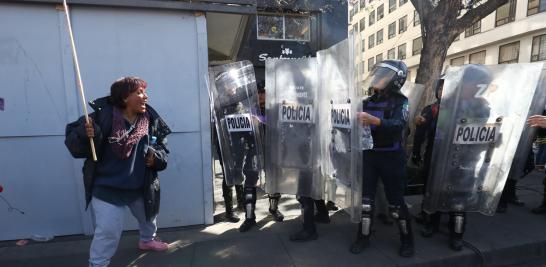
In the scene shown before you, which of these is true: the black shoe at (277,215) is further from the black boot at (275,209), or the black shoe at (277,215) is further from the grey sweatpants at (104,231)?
the grey sweatpants at (104,231)

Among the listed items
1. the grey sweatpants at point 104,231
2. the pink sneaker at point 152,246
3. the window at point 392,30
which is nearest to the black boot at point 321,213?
the pink sneaker at point 152,246

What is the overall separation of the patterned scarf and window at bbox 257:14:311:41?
953cm

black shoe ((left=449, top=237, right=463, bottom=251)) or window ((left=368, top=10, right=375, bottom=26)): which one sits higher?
window ((left=368, top=10, right=375, bottom=26))

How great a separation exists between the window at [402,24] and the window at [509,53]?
9466mm

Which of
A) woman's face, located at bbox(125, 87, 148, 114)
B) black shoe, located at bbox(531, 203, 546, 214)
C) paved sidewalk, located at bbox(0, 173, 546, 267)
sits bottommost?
paved sidewalk, located at bbox(0, 173, 546, 267)

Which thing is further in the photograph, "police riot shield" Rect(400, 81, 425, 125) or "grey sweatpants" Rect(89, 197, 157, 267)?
"police riot shield" Rect(400, 81, 425, 125)

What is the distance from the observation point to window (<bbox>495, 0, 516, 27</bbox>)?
19688 millimetres

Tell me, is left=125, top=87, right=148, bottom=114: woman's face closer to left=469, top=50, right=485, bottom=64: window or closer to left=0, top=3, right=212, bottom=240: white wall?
left=0, top=3, right=212, bottom=240: white wall

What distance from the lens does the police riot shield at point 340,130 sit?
2.79 metres

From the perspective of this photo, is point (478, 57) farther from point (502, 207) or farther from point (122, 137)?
point (122, 137)

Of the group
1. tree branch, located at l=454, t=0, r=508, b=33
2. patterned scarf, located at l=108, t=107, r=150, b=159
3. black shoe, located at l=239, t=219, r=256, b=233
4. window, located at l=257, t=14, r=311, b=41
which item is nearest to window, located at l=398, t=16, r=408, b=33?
window, located at l=257, t=14, r=311, b=41

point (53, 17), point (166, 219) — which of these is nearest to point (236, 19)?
point (53, 17)

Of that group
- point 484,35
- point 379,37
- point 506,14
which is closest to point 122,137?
point 506,14

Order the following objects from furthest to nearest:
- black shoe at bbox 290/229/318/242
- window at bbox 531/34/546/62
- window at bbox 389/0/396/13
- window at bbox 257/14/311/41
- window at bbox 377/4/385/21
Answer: window at bbox 377/4/385/21, window at bbox 389/0/396/13, window at bbox 531/34/546/62, window at bbox 257/14/311/41, black shoe at bbox 290/229/318/242
